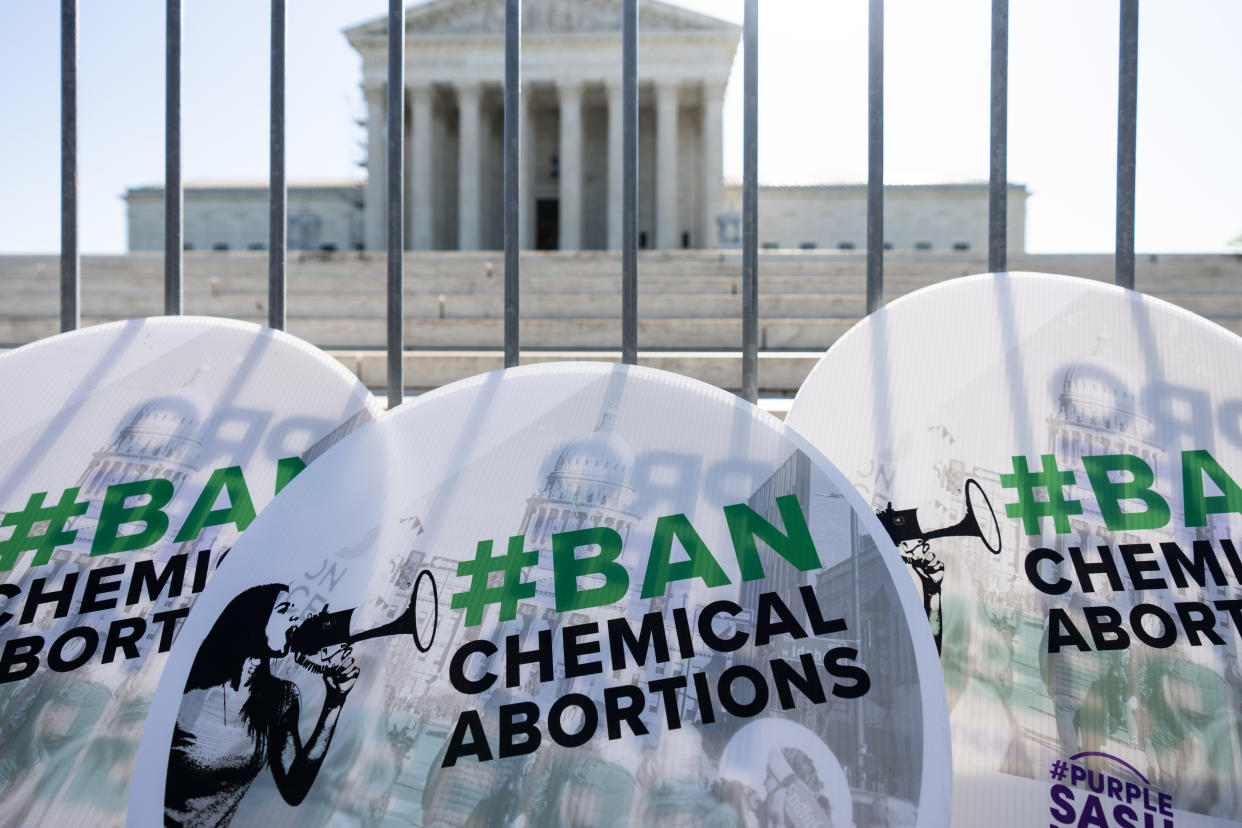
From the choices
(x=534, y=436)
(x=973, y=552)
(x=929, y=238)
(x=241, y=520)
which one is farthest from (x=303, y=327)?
(x=929, y=238)

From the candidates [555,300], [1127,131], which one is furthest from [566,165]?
[1127,131]

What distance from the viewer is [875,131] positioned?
2064 millimetres

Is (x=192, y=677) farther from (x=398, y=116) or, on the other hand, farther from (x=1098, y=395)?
(x=1098, y=395)

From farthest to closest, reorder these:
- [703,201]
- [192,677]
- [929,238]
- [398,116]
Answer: [929,238] → [703,201] → [398,116] → [192,677]

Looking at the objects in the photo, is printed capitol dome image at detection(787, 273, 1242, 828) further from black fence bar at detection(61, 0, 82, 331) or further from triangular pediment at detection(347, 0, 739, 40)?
triangular pediment at detection(347, 0, 739, 40)

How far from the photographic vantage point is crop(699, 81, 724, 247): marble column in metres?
23.7

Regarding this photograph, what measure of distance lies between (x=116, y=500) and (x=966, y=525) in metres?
1.84

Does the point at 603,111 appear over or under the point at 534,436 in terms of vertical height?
over

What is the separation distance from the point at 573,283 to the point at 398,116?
6.73 m

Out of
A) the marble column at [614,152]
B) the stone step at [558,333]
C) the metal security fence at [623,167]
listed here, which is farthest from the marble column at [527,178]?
the metal security fence at [623,167]

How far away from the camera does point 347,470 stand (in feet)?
4.98

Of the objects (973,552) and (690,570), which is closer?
(690,570)

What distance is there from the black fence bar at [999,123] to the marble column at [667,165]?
22.0 metres

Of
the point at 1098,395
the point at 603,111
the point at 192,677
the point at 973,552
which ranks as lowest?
the point at 192,677
